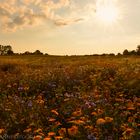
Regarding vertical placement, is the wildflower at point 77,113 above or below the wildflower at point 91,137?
above

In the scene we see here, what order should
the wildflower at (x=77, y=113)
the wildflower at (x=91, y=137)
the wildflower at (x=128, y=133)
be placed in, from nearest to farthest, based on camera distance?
A: the wildflower at (x=128, y=133)
the wildflower at (x=91, y=137)
the wildflower at (x=77, y=113)

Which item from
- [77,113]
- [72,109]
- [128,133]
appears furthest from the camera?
[72,109]

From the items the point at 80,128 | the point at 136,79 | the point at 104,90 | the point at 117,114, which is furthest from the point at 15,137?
the point at 136,79

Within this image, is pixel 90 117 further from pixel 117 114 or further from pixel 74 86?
pixel 74 86

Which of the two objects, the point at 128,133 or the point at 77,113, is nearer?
the point at 128,133

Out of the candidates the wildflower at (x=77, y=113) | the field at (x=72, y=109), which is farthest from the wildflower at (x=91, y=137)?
the wildflower at (x=77, y=113)

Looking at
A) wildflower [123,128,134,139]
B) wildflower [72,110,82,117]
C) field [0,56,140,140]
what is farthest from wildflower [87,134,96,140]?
wildflower [72,110,82,117]

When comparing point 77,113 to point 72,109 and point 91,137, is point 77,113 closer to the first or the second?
point 72,109

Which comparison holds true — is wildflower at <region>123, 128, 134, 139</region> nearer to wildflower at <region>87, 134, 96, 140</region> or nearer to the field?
the field

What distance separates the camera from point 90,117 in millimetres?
8312

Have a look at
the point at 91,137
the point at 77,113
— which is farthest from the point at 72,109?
the point at 91,137

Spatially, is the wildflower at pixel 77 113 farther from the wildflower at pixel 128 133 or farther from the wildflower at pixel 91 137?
the wildflower at pixel 128 133

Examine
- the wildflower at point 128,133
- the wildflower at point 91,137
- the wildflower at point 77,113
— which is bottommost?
the wildflower at point 91,137

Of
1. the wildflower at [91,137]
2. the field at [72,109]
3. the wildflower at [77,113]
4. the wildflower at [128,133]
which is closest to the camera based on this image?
the wildflower at [128,133]
